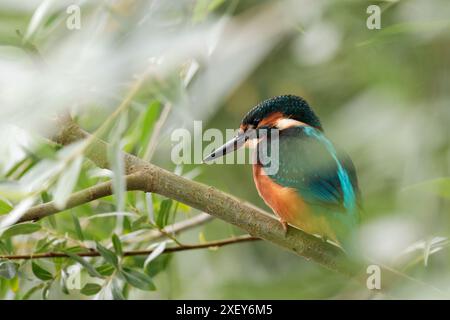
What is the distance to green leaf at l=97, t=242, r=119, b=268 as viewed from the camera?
1.16 meters

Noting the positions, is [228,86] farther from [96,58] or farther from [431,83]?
[431,83]

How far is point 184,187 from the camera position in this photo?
1063 mm

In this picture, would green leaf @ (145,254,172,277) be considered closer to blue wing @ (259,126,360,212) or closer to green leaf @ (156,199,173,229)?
green leaf @ (156,199,173,229)

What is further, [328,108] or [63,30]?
[328,108]

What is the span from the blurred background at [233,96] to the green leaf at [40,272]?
3 centimetres

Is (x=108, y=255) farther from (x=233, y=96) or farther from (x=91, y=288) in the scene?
(x=233, y=96)

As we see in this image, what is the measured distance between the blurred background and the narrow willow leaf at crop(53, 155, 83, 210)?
0.02 m

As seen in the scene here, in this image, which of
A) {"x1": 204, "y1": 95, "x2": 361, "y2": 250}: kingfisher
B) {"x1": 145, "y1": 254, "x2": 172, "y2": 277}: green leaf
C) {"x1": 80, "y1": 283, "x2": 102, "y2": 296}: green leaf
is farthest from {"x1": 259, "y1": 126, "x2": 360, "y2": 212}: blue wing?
{"x1": 80, "y1": 283, "x2": 102, "y2": 296}: green leaf

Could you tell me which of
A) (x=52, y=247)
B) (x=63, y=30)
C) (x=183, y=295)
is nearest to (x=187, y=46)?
(x=63, y=30)

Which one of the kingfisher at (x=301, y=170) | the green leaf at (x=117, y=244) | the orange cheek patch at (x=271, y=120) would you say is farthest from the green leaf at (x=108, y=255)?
the orange cheek patch at (x=271, y=120)

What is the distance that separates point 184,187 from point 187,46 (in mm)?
193

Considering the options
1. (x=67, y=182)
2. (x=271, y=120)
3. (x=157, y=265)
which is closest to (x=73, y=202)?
(x=67, y=182)

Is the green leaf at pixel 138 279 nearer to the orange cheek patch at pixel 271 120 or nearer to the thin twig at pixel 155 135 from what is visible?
the thin twig at pixel 155 135
